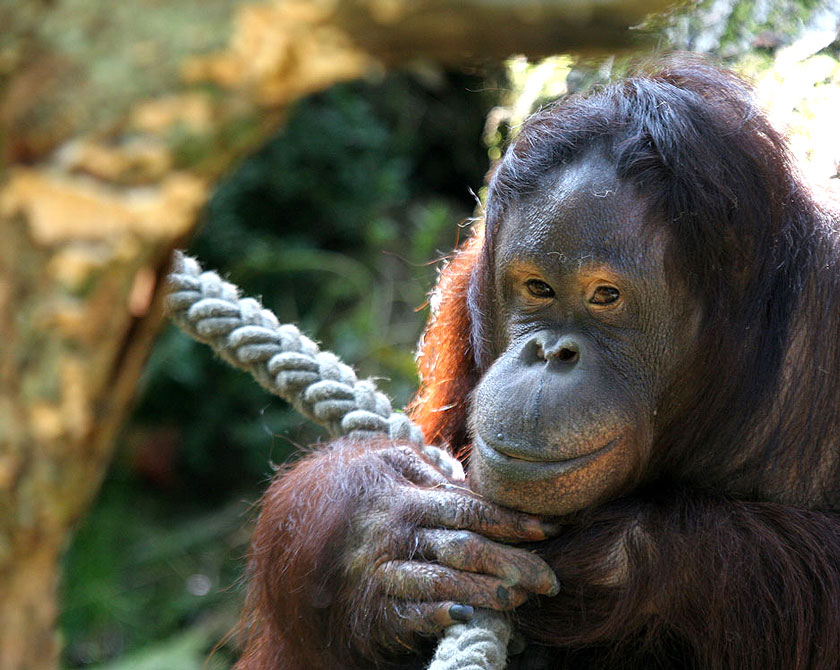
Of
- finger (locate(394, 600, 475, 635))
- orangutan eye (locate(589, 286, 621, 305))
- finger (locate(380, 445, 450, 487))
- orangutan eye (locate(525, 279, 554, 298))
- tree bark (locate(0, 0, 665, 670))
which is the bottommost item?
finger (locate(394, 600, 475, 635))


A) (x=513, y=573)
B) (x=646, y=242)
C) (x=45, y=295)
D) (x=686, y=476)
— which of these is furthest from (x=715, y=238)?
(x=45, y=295)

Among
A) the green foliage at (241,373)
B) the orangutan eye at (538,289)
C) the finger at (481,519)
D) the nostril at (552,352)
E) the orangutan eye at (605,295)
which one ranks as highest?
the orangutan eye at (605,295)

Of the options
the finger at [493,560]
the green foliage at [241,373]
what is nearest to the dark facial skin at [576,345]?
the finger at [493,560]

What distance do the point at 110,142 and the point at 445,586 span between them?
150cm

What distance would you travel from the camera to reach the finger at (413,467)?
103 inches

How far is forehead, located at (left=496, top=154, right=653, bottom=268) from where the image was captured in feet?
8.06

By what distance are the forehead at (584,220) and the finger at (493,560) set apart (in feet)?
2.23

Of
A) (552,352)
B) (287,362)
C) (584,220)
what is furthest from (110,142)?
(287,362)

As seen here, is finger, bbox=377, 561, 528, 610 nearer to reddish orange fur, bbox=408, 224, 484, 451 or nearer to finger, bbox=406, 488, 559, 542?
finger, bbox=406, 488, 559, 542

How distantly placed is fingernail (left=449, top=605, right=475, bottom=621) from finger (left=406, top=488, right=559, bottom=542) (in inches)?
7.1

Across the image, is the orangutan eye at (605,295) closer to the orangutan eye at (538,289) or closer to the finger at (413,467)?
the orangutan eye at (538,289)

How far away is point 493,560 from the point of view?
2.32m

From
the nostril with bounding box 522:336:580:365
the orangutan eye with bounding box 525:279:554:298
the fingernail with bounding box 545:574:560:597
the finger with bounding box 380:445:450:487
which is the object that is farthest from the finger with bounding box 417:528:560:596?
the orangutan eye with bounding box 525:279:554:298

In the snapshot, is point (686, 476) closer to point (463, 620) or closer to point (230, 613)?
point (463, 620)
